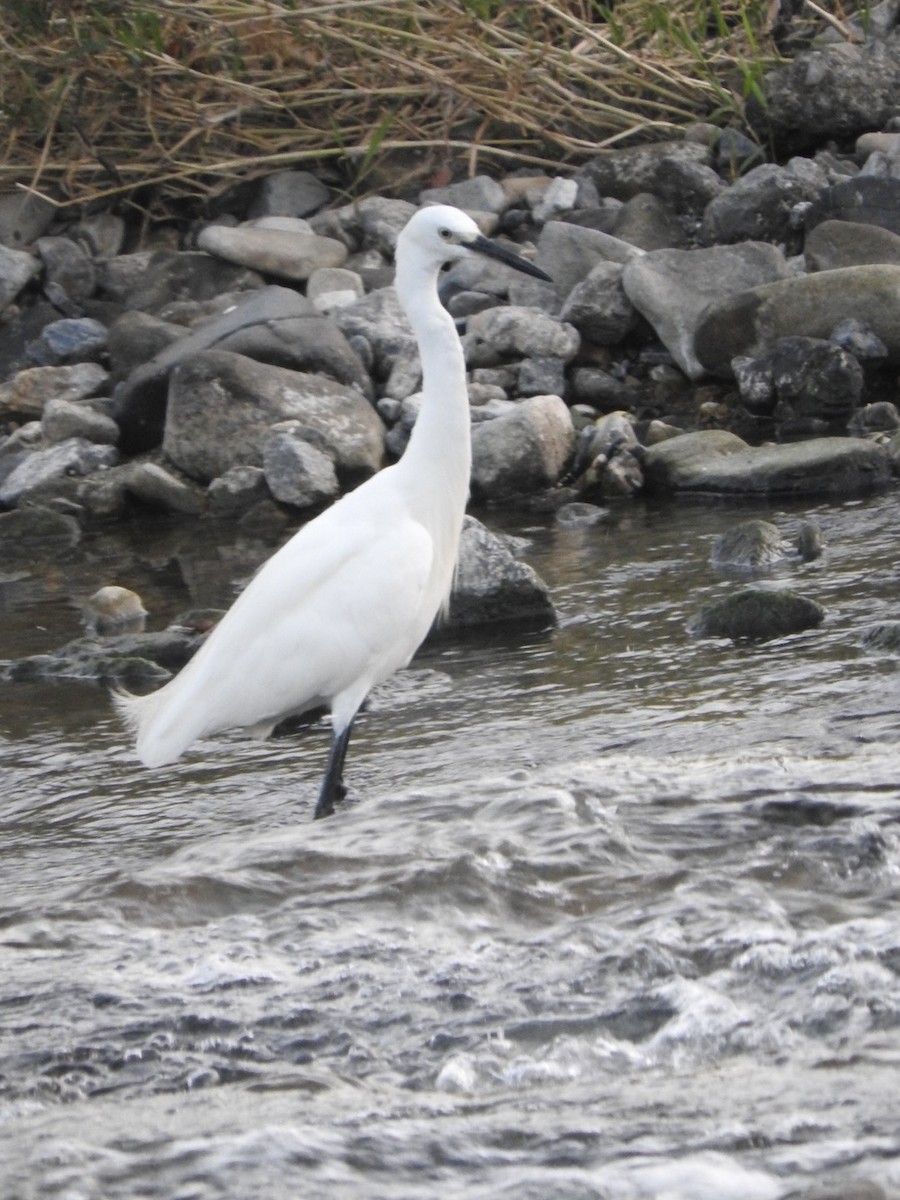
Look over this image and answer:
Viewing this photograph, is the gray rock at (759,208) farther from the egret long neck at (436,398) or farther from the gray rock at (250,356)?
the egret long neck at (436,398)

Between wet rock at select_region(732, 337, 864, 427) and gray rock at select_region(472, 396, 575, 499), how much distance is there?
3.23ft

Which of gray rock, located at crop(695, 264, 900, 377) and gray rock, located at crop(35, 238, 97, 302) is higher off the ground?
gray rock, located at crop(35, 238, 97, 302)

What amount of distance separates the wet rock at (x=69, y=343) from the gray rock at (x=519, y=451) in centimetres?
274

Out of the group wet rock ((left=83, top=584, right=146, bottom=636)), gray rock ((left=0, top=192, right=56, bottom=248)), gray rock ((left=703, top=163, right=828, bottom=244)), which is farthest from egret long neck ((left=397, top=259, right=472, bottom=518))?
gray rock ((left=0, top=192, right=56, bottom=248))

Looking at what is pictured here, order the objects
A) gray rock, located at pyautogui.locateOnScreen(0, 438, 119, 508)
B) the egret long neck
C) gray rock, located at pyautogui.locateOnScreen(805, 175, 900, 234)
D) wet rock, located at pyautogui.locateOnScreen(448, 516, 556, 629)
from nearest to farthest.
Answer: the egret long neck → wet rock, located at pyautogui.locateOnScreen(448, 516, 556, 629) → gray rock, located at pyautogui.locateOnScreen(0, 438, 119, 508) → gray rock, located at pyautogui.locateOnScreen(805, 175, 900, 234)

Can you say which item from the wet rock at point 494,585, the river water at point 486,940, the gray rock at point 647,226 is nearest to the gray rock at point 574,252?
the gray rock at point 647,226

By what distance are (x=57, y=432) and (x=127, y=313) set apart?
1.12 meters

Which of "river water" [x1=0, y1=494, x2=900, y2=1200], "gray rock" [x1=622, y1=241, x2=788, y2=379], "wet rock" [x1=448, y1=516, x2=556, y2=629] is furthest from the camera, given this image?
"gray rock" [x1=622, y1=241, x2=788, y2=379]

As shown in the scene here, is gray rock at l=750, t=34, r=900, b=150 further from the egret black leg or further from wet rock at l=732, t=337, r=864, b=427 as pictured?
the egret black leg

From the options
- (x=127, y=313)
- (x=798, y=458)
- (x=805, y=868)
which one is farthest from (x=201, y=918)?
(x=127, y=313)

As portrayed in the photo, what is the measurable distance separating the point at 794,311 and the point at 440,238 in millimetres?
3794

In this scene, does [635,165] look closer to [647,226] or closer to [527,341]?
[647,226]

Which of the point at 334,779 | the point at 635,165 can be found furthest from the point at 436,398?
the point at 635,165

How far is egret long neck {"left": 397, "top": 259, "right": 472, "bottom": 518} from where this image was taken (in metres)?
4.58
